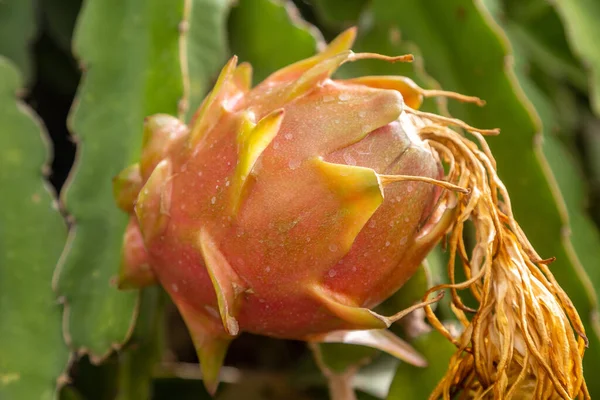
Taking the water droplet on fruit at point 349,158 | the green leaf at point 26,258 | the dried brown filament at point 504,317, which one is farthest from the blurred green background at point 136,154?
the water droplet on fruit at point 349,158

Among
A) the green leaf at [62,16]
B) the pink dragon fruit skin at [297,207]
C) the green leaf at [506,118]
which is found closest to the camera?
the pink dragon fruit skin at [297,207]

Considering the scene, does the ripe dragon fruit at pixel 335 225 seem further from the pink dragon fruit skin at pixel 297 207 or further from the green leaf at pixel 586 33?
the green leaf at pixel 586 33

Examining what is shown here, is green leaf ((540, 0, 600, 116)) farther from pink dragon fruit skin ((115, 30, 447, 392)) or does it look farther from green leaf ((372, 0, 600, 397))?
pink dragon fruit skin ((115, 30, 447, 392))

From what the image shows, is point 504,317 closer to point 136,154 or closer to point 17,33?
point 136,154

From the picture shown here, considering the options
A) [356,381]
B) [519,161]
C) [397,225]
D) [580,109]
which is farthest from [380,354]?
[580,109]

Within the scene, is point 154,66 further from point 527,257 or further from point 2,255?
point 527,257

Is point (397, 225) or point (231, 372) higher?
point (397, 225)
